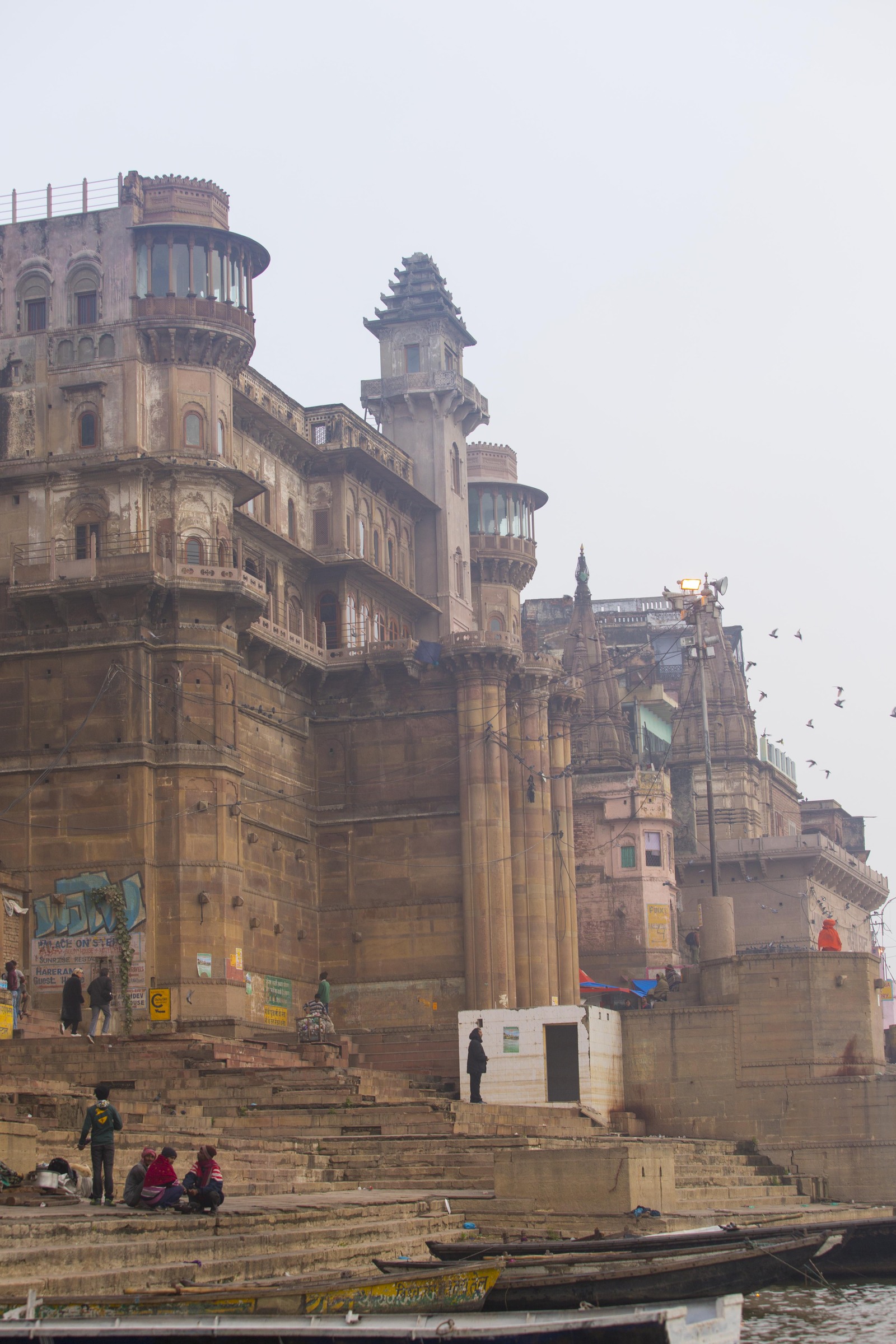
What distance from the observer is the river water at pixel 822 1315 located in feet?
78.0

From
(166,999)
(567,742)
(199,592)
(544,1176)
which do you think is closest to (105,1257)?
(544,1176)

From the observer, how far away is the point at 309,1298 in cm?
1781

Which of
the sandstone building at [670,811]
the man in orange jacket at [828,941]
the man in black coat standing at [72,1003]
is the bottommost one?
the man in black coat standing at [72,1003]

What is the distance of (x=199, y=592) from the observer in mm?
45562

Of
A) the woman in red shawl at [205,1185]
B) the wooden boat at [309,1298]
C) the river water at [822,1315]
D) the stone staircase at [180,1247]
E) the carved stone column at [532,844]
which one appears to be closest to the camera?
the wooden boat at [309,1298]

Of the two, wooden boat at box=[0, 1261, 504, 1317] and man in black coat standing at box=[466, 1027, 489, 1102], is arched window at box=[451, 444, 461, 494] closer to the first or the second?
man in black coat standing at box=[466, 1027, 489, 1102]

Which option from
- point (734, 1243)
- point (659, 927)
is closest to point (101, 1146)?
point (734, 1243)

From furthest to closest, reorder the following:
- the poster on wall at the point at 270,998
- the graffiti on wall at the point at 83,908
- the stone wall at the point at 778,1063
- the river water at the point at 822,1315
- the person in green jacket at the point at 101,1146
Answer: the poster on wall at the point at 270,998, the graffiti on wall at the point at 83,908, the stone wall at the point at 778,1063, the river water at the point at 822,1315, the person in green jacket at the point at 101,1146

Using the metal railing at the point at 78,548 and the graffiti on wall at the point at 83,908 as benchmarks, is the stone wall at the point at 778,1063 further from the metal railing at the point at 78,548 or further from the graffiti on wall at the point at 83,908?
the metal railing at the point at 78,548

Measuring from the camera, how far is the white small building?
41812mm

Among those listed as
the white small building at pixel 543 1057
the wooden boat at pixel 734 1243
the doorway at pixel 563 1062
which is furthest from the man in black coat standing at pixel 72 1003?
the wooden boat at pixel 734 1243

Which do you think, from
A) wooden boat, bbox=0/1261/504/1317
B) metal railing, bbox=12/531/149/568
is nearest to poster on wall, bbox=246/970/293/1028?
metal railing, bbox=12/531/149/568

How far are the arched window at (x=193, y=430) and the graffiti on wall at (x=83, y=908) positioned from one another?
1047 cm

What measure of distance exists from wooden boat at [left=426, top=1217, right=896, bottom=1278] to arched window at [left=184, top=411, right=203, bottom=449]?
24585 mm
